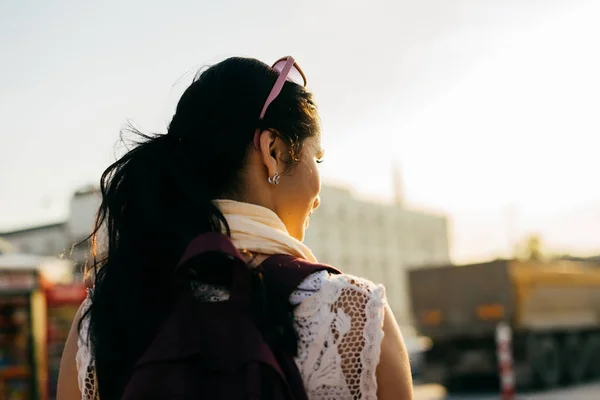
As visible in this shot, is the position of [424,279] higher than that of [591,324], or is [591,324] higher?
[424,279]

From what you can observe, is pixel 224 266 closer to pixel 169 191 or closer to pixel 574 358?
pixel 169 191

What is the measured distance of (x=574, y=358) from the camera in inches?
693

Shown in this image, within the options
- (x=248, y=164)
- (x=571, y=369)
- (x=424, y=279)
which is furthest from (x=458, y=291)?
(x=248, y=164)

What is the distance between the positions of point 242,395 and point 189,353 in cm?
12

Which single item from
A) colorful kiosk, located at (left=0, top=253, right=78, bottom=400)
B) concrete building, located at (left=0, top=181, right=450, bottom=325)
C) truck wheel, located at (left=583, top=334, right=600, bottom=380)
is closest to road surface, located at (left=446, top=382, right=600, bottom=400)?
truck wheel, located at (left=583, top=334, right=600, bottom=380)

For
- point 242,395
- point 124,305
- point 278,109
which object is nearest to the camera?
point 242,395

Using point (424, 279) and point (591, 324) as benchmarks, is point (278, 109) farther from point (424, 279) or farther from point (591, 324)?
point (591, 324)

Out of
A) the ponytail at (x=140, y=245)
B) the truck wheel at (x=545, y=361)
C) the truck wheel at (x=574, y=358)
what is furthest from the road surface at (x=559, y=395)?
the ponytail at (x=140, y=245)

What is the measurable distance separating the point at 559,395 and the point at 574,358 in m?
2.80

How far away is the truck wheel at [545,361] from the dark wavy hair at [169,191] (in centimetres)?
1503

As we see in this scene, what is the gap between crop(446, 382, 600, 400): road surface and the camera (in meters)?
14.5

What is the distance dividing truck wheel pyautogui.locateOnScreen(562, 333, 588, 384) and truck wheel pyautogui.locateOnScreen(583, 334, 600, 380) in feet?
0.55

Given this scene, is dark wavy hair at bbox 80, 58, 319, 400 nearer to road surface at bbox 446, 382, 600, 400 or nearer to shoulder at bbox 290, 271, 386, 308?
shoulder at bbox 290, 271, 386, 308

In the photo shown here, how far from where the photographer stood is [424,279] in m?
17.5
